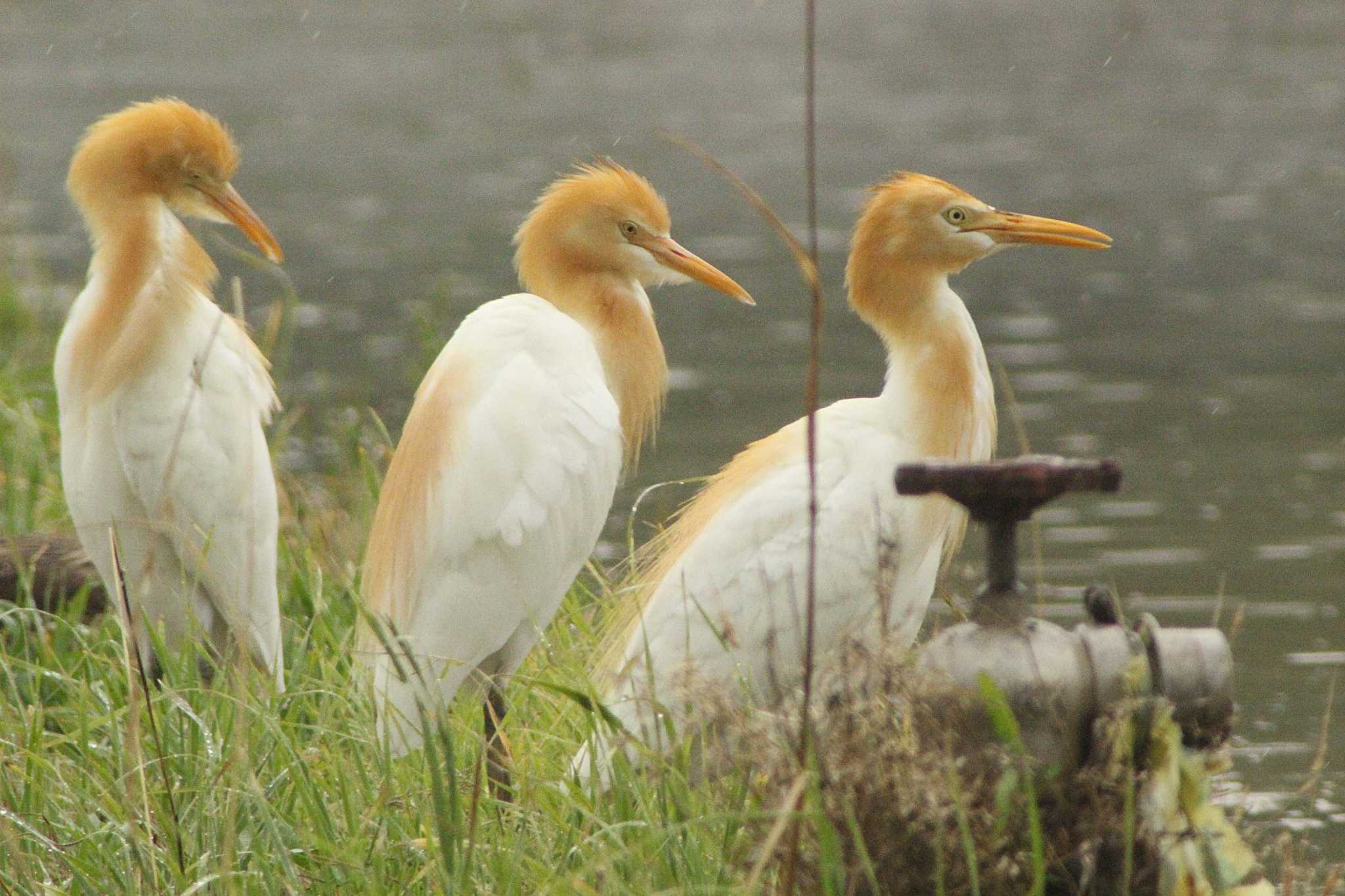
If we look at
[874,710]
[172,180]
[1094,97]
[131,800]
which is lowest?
[131,800]

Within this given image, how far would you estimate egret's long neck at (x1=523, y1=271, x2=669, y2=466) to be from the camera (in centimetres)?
457

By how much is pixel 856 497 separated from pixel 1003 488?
135 cm

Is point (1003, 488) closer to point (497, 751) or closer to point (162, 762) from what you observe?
point (162, 762)

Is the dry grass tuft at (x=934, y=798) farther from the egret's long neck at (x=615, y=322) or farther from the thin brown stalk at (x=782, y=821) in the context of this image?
the egret's long neck at (x=615, y=322)

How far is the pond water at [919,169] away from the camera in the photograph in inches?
315

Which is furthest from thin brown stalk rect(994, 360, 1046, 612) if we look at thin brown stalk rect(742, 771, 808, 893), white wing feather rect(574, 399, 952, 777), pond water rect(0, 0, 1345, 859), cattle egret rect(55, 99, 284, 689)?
cattle egret rect(55, 99, 284, 689)

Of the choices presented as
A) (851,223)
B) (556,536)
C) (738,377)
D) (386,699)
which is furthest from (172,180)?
(851,223)

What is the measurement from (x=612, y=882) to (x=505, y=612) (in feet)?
4.36

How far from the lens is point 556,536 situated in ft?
13.4

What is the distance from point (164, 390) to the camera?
445 cm

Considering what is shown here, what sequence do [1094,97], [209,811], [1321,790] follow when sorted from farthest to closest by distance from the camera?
[1094,97] → [1321,790] → [209,811]

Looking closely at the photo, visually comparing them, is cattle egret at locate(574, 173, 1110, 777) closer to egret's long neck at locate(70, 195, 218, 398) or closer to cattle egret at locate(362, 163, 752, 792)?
cattle egret at locate(362, 163, 752, 792)

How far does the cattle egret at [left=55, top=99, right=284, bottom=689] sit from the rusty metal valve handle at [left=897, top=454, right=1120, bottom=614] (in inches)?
83.5

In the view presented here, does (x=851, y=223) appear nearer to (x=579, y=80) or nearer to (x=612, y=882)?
(x=579, y=80)
